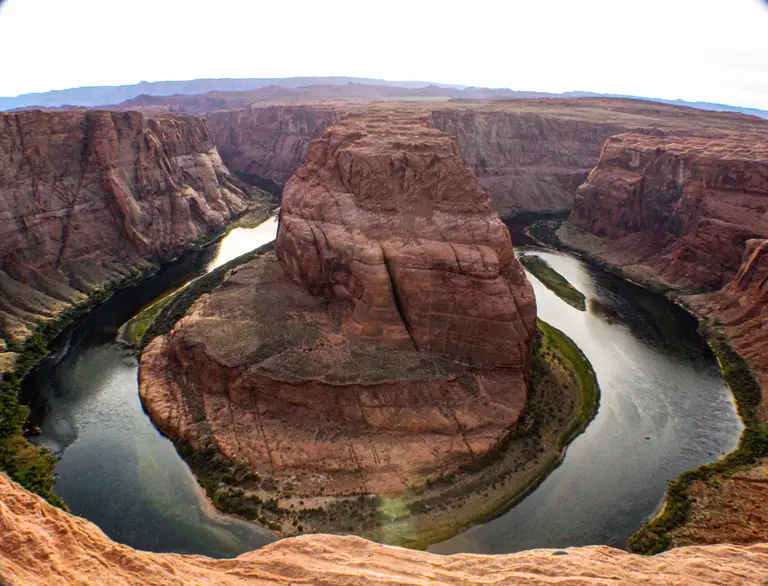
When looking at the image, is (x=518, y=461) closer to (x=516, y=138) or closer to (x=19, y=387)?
(x=19, y=387)

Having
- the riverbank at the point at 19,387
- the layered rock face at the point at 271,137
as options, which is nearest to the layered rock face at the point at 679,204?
the riverbank at the point at 19,387

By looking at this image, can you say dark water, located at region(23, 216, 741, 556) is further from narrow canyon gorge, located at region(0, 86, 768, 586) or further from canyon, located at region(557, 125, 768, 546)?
canyon, located at region(557, 125, 768, 546)

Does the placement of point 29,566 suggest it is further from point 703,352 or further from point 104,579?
point 703,352

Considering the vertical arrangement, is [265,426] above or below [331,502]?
above

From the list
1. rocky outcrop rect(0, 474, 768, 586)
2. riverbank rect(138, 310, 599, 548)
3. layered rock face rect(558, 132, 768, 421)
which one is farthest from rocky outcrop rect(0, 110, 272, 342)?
layered rock face rect(558, 132, 768, 421)

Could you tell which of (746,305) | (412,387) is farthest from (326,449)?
(746,305)

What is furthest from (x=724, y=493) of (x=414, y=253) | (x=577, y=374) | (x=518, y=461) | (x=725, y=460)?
(x=414, y=253)

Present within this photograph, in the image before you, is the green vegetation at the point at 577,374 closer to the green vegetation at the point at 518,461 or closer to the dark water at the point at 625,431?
the green vegetation at the point at 518,461
